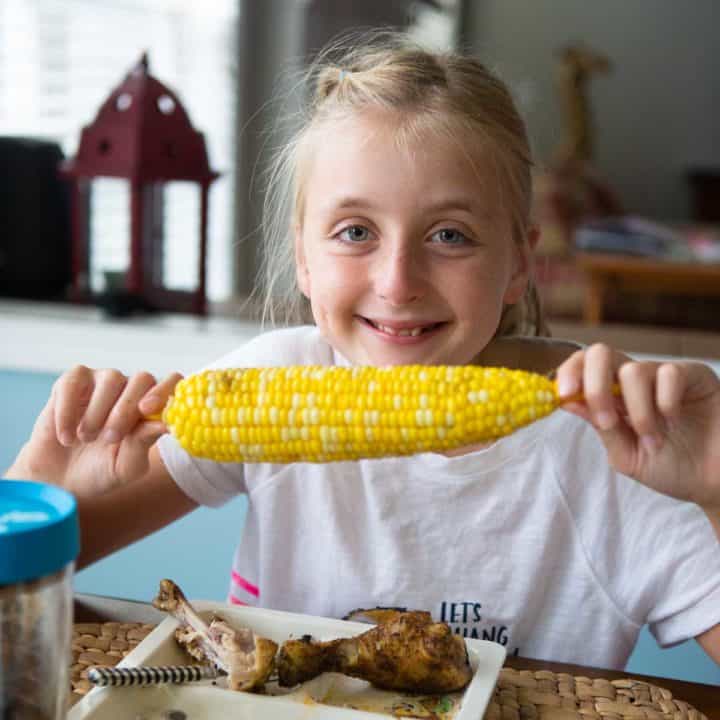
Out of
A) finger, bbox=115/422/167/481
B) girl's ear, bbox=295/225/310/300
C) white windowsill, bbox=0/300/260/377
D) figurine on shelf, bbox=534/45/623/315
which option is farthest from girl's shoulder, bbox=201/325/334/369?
figurine on shelf, bbox=534/45/623/315

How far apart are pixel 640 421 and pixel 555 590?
0.51 m

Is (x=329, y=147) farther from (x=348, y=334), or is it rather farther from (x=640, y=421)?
(x=640, y=421)

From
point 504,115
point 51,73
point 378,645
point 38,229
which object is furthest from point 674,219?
point 378,645

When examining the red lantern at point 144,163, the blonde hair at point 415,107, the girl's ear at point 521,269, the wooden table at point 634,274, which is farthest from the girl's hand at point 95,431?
the wooden table at point 634,274

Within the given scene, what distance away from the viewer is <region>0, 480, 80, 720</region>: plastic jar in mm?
617

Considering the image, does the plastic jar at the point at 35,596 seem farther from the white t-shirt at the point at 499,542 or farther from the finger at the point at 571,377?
the white t-shirt at the point at 499,542

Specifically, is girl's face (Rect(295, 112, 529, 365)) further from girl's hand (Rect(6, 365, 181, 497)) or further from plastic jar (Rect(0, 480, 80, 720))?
plastic jar (Rect(0, 480, 80, 720))

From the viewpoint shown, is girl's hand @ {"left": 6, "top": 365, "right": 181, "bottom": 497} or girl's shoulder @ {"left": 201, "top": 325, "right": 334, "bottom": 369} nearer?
girl's hand @ {"left": 6, "top": 365, "right": 181, "bottom": 497}

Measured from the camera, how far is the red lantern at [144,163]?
2059 mm

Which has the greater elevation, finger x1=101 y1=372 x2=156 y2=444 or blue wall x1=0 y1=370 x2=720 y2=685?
finger x1=101 y1=372 x2=156 y2=444

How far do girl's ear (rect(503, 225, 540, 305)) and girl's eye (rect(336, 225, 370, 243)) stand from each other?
0.77 feet

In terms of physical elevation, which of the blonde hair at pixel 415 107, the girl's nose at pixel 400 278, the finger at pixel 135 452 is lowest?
the finger at pixel 135 452

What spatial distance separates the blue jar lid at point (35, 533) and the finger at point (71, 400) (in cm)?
39

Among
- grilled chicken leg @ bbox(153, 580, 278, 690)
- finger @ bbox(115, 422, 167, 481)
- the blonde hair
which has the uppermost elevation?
the blonde hair
